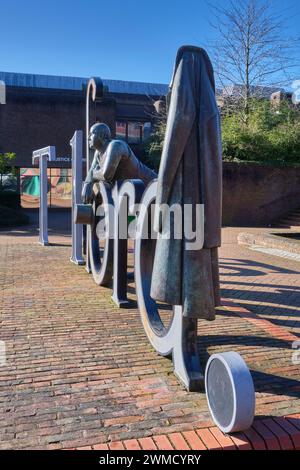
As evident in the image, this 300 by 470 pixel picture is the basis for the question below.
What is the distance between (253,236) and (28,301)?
27.9 feet

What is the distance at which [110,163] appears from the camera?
21.6 feet

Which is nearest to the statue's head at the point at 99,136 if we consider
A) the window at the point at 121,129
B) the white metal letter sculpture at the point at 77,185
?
the white metal letter sculpture at the point at 77,185

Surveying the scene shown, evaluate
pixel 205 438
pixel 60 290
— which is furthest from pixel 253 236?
pixel 205 438

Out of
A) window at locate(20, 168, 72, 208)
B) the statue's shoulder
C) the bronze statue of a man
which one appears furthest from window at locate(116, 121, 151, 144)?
the statue's shoulder

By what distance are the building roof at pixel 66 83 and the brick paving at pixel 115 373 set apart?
1303 inches

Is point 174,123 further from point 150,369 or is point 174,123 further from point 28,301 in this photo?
point 28,301

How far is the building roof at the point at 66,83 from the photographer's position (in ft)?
123

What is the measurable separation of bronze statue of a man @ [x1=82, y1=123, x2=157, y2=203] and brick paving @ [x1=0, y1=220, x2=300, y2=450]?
175 centimetres

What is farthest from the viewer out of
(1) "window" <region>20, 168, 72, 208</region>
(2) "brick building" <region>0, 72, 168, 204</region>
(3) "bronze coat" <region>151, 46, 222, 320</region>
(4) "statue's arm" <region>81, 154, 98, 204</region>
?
(1) "window" <region>20, 168, 72, 208</region>

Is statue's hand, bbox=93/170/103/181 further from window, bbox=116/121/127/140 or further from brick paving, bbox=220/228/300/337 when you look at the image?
window, bbox=116/121/127/140

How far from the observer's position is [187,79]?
337 centimetres

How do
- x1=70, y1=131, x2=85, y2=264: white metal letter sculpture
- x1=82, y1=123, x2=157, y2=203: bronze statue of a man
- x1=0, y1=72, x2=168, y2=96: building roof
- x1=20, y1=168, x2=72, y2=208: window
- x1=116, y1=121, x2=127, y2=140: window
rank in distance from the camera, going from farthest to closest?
1. x1=0, y1=72, x2=168, y2=96: building roof
2. x1=116, y1=121, x2=127, y2=140: window
3. x1=20, y1=168, x2=72, y2=208: window
4. x1=70, y1=131, x2=85, y2=264: white metal letter sculpture
5. x1=82, y1=123, x2=157, y2=203: bronze statue of a man

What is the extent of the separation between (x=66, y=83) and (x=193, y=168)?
3897cm

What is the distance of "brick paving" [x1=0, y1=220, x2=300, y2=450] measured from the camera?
288cm
